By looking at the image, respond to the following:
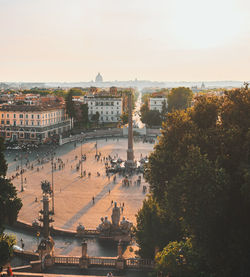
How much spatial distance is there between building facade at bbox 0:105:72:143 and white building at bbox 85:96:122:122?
71.9 feet

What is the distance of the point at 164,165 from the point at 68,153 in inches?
1822

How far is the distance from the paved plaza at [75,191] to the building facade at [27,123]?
11692 mm

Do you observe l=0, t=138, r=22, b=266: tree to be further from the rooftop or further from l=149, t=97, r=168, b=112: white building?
l=149, t=97, r=168, b=112: white building

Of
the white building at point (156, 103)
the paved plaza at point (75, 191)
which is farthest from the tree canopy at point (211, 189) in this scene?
the white building at point (156, 103)

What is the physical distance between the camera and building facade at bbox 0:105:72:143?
258 ft

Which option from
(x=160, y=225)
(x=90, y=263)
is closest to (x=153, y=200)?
(x=160, y=225)

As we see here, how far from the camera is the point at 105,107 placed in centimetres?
10538

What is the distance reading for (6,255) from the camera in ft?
64.1

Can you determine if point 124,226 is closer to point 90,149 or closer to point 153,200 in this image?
point 153,200

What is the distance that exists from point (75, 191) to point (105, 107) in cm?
6324

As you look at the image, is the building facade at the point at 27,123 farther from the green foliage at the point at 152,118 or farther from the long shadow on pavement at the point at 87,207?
the long shadow on pavement at the point at 87,207

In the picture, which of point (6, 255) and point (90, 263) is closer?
point (6, 255)

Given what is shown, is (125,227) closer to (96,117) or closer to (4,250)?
(4,250)

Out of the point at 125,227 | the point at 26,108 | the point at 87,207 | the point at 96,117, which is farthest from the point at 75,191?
the point at 96,117
